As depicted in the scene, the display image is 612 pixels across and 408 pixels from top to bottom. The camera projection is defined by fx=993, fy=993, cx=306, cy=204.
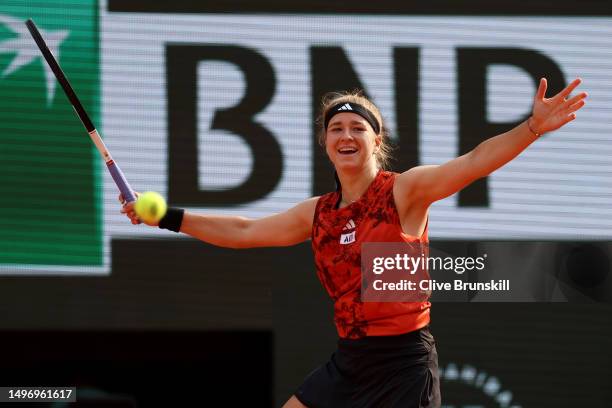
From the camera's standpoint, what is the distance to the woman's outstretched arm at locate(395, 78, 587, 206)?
3.46 m

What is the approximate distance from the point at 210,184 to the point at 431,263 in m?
1.41

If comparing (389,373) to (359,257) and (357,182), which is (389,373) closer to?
(359,257)

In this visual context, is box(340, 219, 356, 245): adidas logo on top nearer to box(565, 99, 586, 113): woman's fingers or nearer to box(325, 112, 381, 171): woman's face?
box(325, 112, 381, 171): woman's face

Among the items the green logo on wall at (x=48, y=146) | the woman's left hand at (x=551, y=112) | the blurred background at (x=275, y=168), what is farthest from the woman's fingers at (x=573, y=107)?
the green logo on wall at (x=48, y=146)

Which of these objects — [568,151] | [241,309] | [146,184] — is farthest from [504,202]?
[146,184]

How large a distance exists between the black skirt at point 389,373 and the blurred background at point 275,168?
6.77 feet

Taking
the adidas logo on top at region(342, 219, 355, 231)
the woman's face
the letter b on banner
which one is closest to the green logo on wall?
the letter b on banner

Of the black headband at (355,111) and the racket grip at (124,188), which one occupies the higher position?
the black headband at (355,111)

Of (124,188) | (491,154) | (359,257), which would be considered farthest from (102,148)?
(491,154)

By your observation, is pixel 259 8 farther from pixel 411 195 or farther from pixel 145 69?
pixel 411 195

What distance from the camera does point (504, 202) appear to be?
236 inches

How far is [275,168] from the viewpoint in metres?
6.01

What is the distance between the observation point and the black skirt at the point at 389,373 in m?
3.77

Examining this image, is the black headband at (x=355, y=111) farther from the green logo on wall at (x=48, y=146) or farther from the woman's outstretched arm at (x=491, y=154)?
the green logo on wall at (x=48, y=146)
